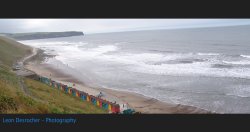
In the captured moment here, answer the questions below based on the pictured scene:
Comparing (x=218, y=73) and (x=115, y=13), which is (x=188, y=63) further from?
(x=115, y=13)

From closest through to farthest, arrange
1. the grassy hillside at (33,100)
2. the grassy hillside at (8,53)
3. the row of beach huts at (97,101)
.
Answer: the grassy hillside at (33,100), the row of beach huts at (97,101), the grassy hillside at (8,53)

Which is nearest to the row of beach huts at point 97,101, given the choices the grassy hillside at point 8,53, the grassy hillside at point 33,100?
the grassy hillside at point 33,100

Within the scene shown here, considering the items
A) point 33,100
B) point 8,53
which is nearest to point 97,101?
point 33,100

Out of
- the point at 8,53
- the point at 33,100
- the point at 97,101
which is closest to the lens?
the point at 33,100

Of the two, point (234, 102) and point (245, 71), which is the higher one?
point (245, 71)

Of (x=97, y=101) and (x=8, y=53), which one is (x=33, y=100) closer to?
(x=97, y=101)

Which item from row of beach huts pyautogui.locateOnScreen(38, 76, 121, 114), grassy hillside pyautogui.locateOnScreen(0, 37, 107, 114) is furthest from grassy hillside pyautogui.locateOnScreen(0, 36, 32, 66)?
grassy hillside pyautogui.locateOnScreen(0, 37, 107, 114)

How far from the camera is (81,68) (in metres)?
39.8

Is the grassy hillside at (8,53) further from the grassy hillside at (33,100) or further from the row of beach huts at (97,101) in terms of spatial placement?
the grassy hillside at (33,100)

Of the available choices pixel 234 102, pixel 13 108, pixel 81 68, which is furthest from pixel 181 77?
pixel 13 108

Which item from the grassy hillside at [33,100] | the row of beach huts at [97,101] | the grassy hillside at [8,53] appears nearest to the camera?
the grassy hillside at [33,100]

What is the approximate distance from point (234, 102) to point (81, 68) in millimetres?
24274

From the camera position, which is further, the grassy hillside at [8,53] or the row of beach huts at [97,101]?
the grassy hillside at [8,53]

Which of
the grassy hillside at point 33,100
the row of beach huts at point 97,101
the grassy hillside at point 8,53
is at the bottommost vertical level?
the row of beach huts at point 97,101
